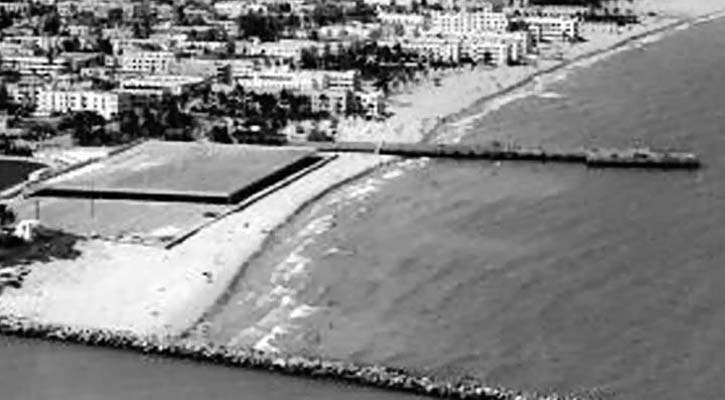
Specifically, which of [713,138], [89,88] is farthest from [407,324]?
[89,88]

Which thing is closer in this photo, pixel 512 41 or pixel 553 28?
pixel 512 41

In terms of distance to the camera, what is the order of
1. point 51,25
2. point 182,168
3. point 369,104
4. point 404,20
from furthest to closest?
point 404,20, point 51,25, point 369,104, point 182,168

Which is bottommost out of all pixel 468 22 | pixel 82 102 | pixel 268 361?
pixel 268 361

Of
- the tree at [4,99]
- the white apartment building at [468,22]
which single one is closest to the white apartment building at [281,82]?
the tree at [4,99]

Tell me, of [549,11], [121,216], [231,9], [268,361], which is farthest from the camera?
[549,11]

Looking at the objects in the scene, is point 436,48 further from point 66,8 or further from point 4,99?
point 66,8

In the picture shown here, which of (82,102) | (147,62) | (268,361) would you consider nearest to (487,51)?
(147,62)
